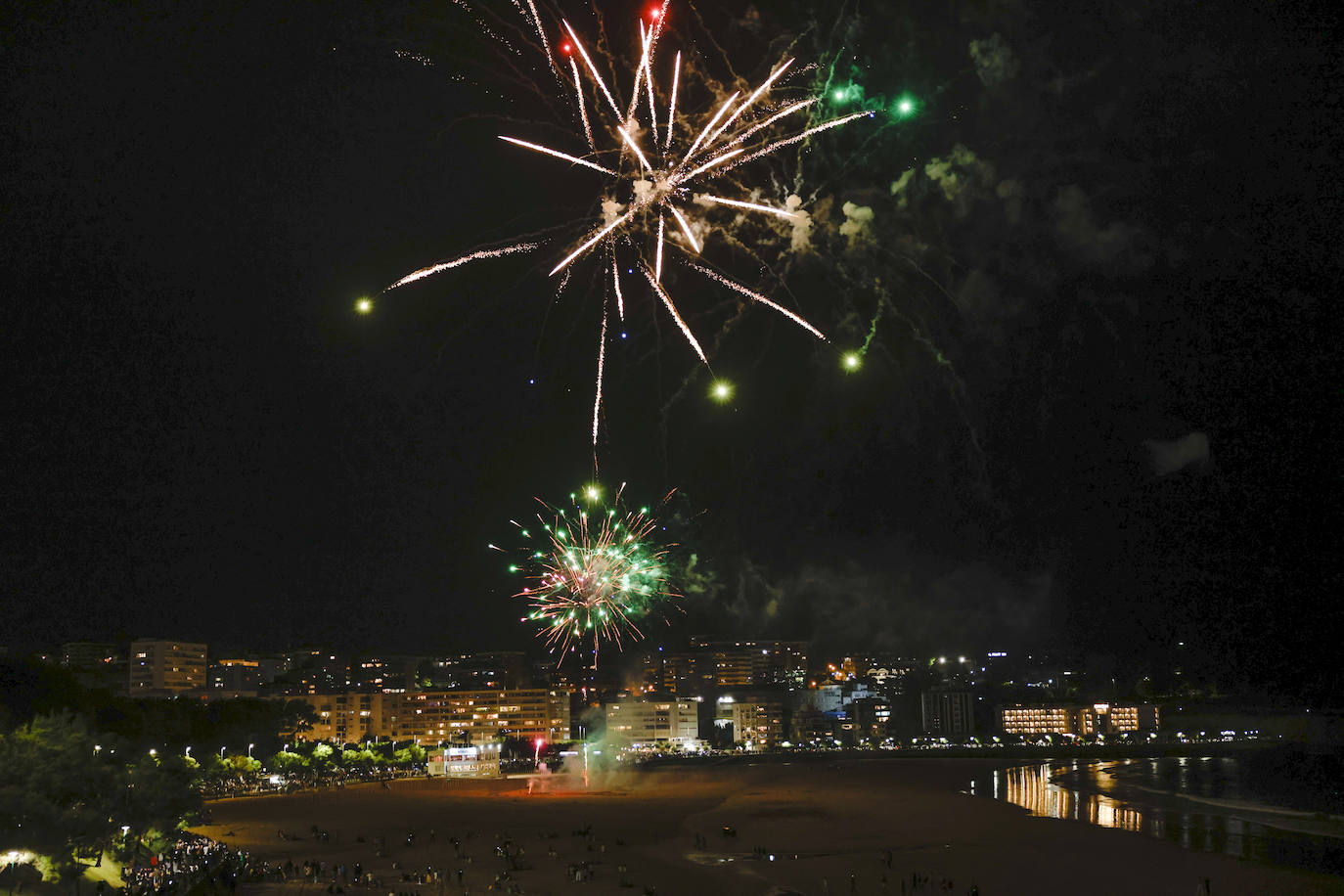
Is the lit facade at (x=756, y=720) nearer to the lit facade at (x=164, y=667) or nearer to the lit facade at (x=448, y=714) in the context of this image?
the lit facade at (x=448, y=714)

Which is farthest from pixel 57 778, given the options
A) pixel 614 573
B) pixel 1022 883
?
pixel 1022 883

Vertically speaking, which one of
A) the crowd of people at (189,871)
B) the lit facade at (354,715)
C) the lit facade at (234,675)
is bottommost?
the lit facade at (354,715)

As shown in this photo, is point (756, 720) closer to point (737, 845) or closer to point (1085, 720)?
point (1085, 720)

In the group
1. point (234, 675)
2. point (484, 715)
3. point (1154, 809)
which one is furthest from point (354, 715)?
point (1154, 809)

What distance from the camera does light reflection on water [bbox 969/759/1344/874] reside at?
29406mm

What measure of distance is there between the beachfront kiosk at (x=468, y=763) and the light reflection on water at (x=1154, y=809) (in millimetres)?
33505

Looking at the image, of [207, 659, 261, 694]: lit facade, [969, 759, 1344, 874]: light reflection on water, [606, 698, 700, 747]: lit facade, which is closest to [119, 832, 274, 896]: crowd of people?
[969, 759, 1344, 874]: light reflection on water

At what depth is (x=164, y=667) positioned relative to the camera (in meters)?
136

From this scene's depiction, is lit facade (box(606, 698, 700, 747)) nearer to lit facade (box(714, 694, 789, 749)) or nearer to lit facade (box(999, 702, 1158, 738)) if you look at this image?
lit facade (box(714, 694, 789, 749))

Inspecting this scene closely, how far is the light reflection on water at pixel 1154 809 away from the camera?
96.5ft

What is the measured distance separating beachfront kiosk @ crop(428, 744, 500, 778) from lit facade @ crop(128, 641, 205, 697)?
234 ft

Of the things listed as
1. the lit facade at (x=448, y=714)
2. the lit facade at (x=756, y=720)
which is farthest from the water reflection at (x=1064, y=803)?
the lit facade at (x=448, y=714)

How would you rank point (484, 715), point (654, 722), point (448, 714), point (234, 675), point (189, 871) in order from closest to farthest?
point (189, 871) → point (654, 722) → point (484, 715) → point (448, 714) → point (234, 675)

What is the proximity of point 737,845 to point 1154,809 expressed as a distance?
1909 cm
